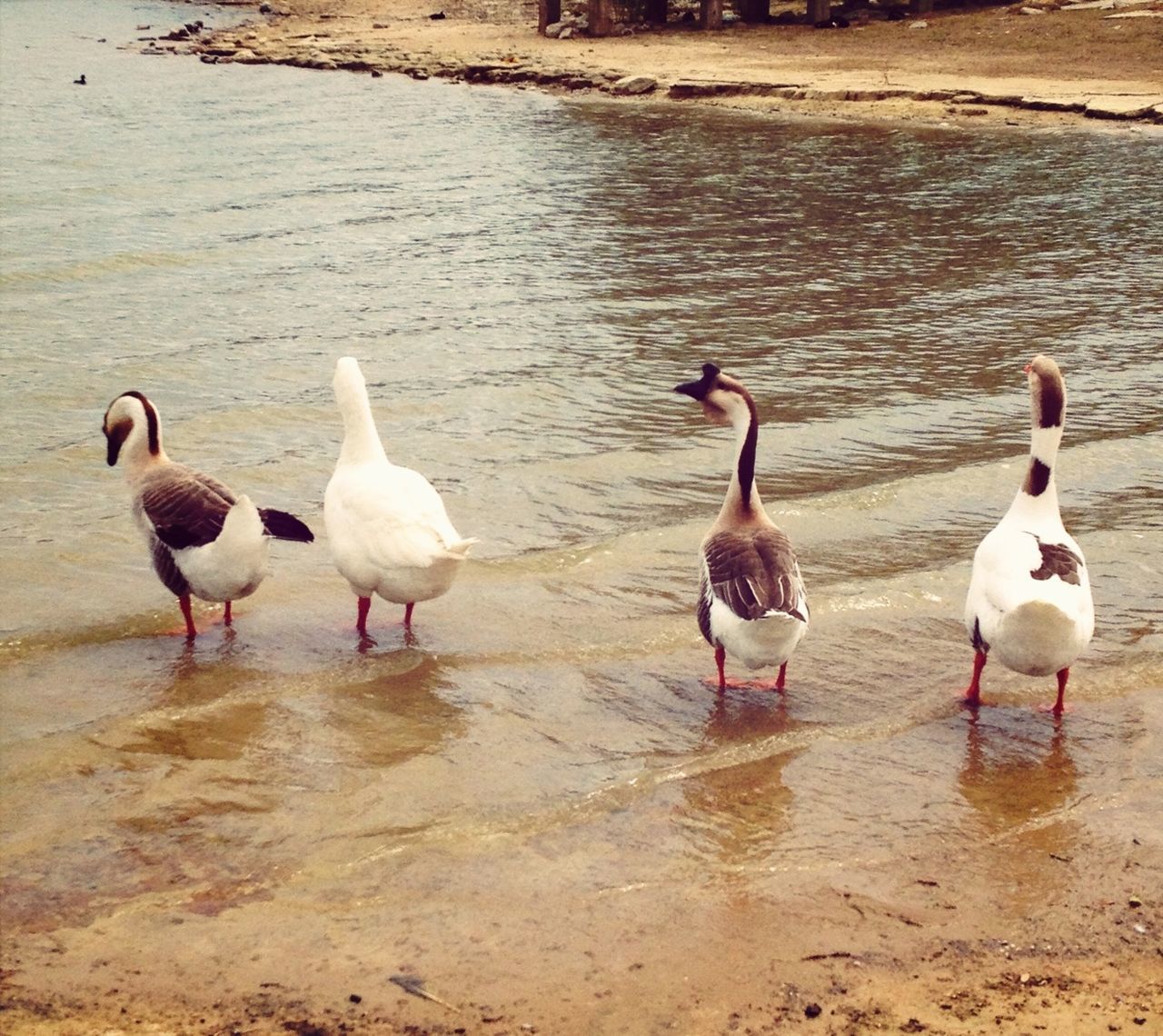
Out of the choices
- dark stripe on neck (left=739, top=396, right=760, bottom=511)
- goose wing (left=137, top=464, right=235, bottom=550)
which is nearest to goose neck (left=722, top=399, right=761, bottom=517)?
dark stripe on neck (left=739, top=396, right=760, bottom=511)

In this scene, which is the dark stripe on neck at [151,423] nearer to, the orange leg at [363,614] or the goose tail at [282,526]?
the goose tail at [282,526]

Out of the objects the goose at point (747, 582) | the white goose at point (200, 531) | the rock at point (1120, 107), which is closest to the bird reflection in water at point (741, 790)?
the goose at point (747, 582)

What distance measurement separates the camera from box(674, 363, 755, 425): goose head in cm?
747

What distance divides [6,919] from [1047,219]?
15.5 m

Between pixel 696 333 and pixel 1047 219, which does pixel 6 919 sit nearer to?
pixel 696 333

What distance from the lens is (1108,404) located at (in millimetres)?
11203

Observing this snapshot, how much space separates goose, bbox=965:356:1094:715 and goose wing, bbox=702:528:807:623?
0.83 metres

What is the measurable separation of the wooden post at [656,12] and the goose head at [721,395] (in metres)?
31.8

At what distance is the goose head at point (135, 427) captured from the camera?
25.8ft

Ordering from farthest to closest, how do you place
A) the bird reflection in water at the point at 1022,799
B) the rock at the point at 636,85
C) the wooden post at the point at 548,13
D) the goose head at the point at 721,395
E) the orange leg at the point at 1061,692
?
the wooden post at the point at 548,13, the rock at the point at 636,85, the goose head at the point at 721,395, the orange leg at the point at 1061,692, the bird reflection in water at the point at 1022,799

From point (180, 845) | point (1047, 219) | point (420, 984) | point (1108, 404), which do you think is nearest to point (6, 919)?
point (180, 845)

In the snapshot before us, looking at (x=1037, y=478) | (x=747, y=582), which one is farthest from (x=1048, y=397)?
(x=747, y=582)

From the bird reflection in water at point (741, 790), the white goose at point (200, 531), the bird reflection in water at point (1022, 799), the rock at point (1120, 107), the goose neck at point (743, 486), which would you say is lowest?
the bird reflection in water at point (741, 790)

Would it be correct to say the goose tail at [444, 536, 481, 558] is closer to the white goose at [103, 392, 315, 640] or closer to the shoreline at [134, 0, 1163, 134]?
the white goose at [103, 392, 315, 640]
